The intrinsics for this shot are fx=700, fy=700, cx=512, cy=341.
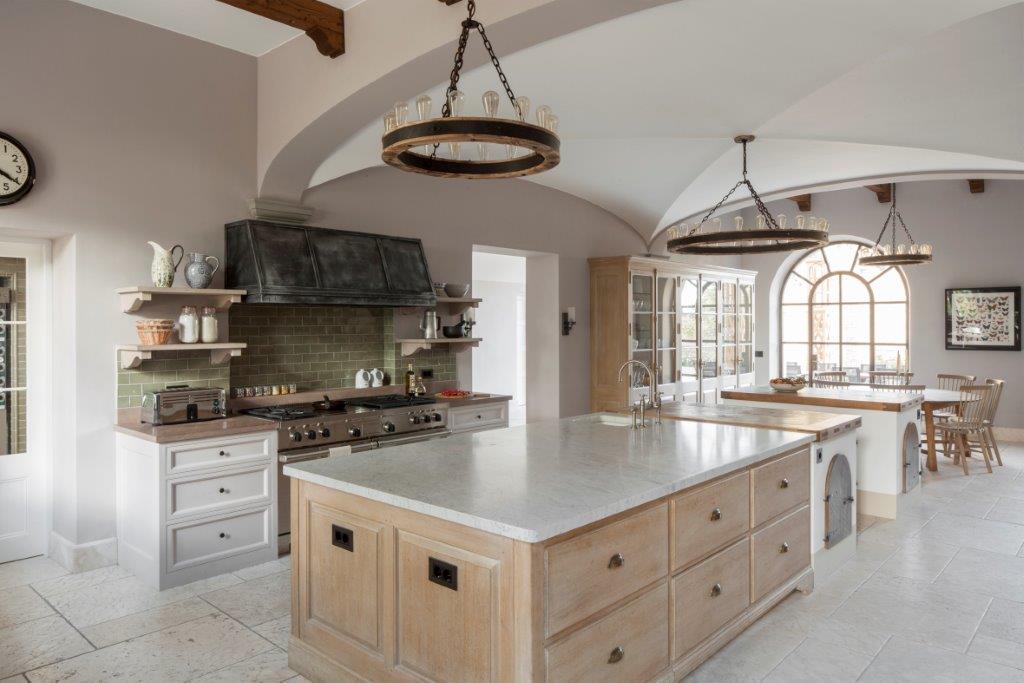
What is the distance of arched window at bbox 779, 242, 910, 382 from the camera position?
1008 cm

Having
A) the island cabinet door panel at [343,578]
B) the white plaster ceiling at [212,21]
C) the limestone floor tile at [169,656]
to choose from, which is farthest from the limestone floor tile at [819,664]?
the white plaster ceiling at [212,21]

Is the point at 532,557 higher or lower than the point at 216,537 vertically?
higher

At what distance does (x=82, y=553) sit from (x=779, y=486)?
3969 millimetres

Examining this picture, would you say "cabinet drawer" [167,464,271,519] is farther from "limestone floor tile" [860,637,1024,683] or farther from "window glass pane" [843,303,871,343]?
"window glass pane" [843,303,871,343]

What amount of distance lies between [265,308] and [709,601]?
11.7 ft

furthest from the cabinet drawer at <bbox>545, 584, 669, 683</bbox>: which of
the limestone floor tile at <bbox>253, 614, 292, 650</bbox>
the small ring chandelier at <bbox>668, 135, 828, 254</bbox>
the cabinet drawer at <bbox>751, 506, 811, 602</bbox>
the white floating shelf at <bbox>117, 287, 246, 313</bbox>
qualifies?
the white floating shelf at <bbox>117, 287, 246, 313</bbox>

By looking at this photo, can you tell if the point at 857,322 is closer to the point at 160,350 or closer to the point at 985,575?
the point at 985,575

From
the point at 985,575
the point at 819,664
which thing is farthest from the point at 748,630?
the point at 985,575

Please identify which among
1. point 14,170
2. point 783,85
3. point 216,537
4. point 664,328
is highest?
point 783,85

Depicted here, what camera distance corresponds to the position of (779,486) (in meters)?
3.46

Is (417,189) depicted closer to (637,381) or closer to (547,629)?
(637,381)

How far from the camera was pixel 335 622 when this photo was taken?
2.71m

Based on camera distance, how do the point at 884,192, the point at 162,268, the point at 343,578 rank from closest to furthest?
the point at 343,578 < the point at 162,268 < the point at 884,192

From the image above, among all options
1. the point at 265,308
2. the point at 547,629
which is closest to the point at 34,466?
the point at 265,308
